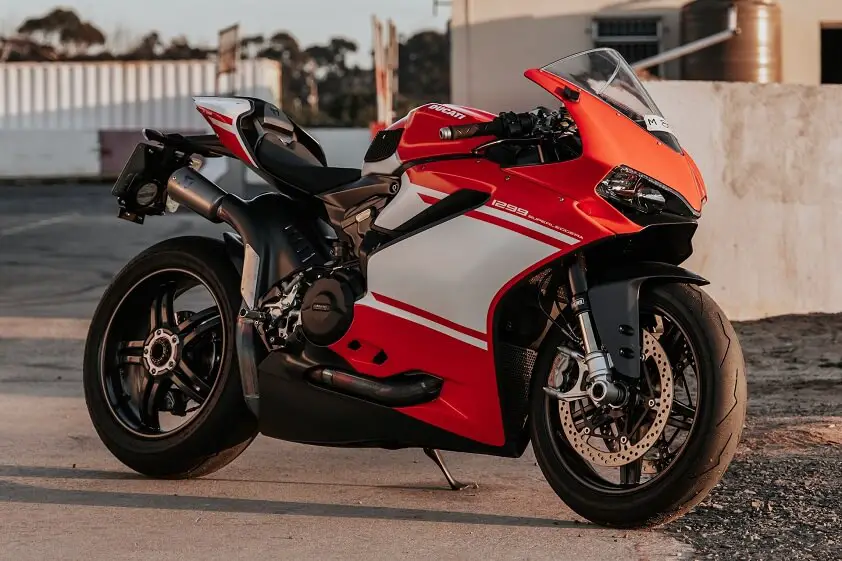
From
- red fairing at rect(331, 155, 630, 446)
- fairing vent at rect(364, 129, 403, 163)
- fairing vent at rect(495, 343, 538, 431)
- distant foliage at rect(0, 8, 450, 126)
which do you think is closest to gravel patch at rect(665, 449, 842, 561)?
fairing vent at rect(495, 343, 538, 431)

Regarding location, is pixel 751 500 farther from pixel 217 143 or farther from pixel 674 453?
pixel 217 143

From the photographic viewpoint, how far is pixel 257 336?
5.20 metres

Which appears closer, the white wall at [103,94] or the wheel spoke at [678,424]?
the wheel spoke at [678,424]

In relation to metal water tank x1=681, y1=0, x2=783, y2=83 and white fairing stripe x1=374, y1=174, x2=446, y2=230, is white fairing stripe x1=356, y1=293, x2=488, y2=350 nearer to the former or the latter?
white fairing stripe x1=374, y1=174, x2=446, y2=230

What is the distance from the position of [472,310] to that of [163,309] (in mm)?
1448

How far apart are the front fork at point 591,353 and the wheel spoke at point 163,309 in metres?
1.70

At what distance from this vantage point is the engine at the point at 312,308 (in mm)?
4949

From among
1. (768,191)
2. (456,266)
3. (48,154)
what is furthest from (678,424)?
(48,154)

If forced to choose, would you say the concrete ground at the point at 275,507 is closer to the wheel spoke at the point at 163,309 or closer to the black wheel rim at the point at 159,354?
the black wheel rim at the point at 159,354

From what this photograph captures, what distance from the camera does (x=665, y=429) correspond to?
179 inches

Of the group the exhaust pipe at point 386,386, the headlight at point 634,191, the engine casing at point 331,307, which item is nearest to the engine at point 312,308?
the engine casing at point 331,307

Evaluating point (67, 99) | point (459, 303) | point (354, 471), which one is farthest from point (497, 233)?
point (67, 99)

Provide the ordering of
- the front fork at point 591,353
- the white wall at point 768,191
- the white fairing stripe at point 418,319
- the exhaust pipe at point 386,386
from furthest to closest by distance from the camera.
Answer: the white wall at point 768,191 < the exhaust pipe at point 386,386 < the white fairing stripe at point 418,319 < the front fork at point 591,353

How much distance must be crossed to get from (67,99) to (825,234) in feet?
152
